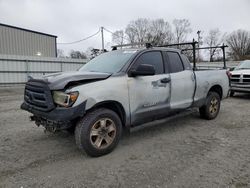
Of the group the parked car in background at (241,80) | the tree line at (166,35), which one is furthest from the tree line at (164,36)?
the parked car in background at (241,80)

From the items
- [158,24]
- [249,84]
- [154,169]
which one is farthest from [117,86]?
[158,24]

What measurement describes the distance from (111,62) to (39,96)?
1.59m

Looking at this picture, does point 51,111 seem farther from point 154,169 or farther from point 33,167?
point 154,169

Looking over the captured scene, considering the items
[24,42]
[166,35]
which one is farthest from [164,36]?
[24,42]

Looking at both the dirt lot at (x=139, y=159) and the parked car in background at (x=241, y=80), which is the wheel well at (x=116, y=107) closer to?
the dirt lot at (x=139, y=159)

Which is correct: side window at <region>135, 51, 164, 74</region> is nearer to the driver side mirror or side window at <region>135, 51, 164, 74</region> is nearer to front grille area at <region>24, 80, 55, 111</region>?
the driver side mirror

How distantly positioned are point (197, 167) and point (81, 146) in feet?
5.91

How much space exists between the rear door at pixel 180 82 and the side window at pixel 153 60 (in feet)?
0.84

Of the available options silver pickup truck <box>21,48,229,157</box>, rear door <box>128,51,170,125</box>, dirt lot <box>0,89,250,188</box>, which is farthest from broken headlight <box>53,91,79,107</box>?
rear door <box>128,51,170,125</box>

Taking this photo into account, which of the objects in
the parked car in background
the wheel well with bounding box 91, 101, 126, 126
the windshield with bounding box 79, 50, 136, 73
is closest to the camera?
the wheel well with bounding box 91, 101, 126, 126

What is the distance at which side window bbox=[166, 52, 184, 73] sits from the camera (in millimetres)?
5172

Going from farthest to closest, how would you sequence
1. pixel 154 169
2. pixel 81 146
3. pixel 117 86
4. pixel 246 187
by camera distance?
pixel 117 86 → pixel 81 146 → pixel 154 169 → pixel 246 187

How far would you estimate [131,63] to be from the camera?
4.38 meters

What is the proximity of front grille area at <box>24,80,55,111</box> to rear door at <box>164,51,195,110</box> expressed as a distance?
8.42 ft
